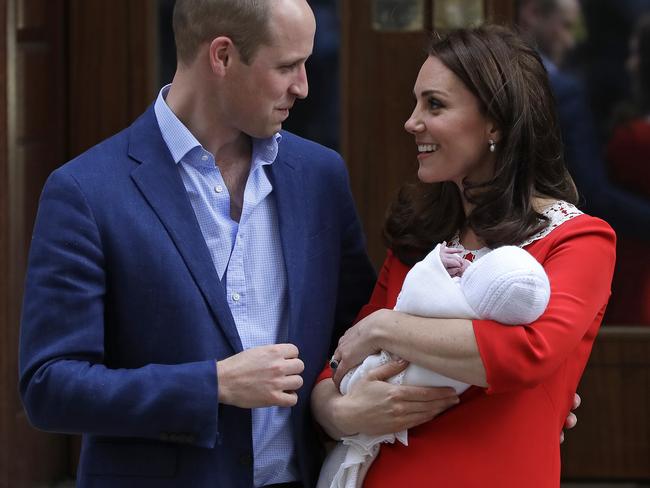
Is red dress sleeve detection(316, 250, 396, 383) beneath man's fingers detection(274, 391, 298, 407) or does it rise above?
above

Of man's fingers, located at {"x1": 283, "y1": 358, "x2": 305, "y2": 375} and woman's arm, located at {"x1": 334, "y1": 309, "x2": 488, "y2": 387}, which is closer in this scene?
woman's arm, located at {"x1": 334, "y1": 309, "x2": 488, "y2": 387}

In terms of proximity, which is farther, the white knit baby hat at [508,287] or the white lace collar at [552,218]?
the white lace collar at [552,218]

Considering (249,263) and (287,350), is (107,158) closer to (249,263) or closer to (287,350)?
(249,263)

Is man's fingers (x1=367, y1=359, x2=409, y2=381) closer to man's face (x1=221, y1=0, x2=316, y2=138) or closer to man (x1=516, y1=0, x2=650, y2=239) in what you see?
man's face (x1=221, y1=0, x2=316, y2=138)

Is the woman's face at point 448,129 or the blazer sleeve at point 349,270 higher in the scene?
the woman's face at point 448,129

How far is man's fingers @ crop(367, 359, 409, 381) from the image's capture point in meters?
2.79

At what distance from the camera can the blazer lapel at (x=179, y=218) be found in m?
2.84

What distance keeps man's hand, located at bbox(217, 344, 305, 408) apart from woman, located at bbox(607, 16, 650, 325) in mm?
2424

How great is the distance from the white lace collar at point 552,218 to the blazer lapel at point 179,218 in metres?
0.54

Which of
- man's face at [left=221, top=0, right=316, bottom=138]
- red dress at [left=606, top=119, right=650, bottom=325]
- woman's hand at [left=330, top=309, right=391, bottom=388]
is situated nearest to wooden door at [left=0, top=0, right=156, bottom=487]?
red dress at [left=606, top=119, right=650, bottom=325]

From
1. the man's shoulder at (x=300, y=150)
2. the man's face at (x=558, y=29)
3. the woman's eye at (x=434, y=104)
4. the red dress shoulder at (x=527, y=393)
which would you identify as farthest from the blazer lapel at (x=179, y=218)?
the man's face at (x=558, y=29)

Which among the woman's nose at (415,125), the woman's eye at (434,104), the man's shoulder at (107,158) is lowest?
the man's shoulder at (107,158)

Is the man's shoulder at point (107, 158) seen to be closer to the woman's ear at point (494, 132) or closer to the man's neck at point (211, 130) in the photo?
the man's neck at point (211, 130)

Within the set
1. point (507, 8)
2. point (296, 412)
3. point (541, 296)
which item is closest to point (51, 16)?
point (507, 8)
